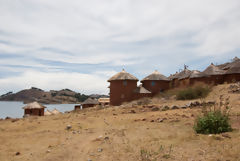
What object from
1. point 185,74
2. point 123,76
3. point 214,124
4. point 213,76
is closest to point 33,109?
point 123,76

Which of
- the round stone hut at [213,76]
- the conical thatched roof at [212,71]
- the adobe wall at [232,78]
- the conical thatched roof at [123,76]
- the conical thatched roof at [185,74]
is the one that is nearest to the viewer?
the adobe wall at [232,78]

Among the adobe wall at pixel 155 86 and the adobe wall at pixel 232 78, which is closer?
the adobe wall at pixel 232 78

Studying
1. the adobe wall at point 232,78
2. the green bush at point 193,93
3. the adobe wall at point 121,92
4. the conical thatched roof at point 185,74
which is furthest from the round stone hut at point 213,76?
the adobe wall at point 121,92

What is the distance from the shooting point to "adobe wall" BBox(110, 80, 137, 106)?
2405 centimetres

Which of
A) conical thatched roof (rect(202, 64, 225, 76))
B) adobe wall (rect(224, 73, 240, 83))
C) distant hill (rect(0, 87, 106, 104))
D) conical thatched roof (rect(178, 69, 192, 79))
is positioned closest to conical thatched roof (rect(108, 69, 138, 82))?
conical thatched roof (rect(178, 69, 192, 79))

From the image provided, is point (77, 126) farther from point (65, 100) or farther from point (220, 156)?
point (65, 100)

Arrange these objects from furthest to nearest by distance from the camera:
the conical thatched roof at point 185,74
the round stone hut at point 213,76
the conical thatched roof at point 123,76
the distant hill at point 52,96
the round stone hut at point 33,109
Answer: the distant hill at point 52,96 → the conical thatched roof at point 185,74 → the round stone hut at point 33,109 → the round stone hut at point 213,76 → the conical thatched roof at point 123,76

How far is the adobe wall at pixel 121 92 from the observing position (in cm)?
2405

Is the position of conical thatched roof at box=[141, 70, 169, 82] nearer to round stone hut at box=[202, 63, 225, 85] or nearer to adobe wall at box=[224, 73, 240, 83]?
round stone hut at box=[202, 63, 225, 85]

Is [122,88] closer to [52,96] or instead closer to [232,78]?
[232,78]

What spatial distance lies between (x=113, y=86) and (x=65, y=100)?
300 ft

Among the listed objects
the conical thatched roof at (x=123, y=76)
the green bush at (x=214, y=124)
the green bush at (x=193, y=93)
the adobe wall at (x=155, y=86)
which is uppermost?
the conical thatched roof at (x=123, y=76)

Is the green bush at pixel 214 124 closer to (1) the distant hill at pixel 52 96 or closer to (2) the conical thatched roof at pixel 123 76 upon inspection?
(2) the conical thatched roof at pixel 123 76

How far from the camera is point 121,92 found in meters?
24.0
